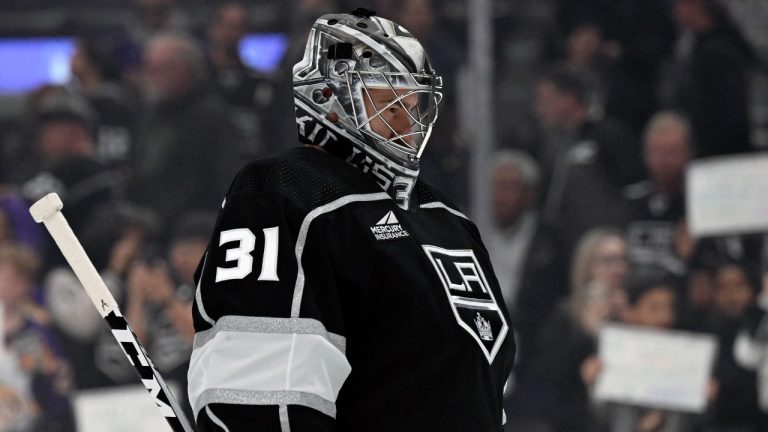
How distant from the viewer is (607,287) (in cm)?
408

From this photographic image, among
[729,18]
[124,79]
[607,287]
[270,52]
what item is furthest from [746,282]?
[124,79]

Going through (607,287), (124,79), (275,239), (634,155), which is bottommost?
(607,287)

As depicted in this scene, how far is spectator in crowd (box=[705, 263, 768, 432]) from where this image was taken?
12.9ft

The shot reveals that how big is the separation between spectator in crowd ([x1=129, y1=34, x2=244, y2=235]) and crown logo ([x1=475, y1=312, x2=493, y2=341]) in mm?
2483

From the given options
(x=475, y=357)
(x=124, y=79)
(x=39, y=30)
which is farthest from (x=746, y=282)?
(x=475, y=357)

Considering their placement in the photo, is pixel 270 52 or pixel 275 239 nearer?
pixel 275 239

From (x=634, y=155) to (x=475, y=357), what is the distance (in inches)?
101

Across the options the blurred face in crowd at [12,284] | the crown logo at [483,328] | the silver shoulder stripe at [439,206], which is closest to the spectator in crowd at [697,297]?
the blurred face in crowd at [12,284]

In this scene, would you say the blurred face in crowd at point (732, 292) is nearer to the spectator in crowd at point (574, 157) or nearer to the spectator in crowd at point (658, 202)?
the spectator in crowd at point (658, 202)

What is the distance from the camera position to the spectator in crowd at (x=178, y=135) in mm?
4074

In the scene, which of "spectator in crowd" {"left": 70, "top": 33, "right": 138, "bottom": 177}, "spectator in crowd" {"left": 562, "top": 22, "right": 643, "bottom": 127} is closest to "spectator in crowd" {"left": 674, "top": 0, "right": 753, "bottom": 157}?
"spectator in crowd" {"left": 562, "top": 22, "right": 643, "bottom": 127}

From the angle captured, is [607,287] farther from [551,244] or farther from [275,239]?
[275,239]

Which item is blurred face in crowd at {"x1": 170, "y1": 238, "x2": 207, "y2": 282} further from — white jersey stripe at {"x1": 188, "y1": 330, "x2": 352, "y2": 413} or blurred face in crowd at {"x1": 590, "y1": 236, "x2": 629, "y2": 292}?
white jersey stripe at {"x1": 188, "y1": 330, "x2": 352, "y2": 413}

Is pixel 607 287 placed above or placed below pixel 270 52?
below
